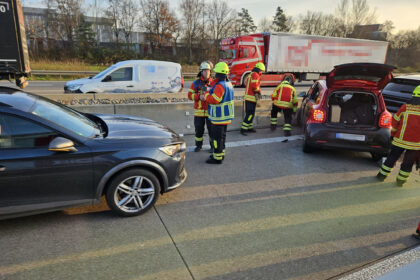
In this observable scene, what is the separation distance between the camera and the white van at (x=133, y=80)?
951 centimetres

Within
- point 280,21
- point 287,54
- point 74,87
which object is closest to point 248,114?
point 74,87

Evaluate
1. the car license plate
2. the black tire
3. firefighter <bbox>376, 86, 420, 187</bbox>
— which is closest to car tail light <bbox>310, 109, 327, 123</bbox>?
the car license plate

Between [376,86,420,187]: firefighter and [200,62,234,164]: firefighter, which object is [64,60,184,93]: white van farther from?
[376,86,420,187]: firefighter

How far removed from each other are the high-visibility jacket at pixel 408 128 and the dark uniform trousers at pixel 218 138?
292 centimetres

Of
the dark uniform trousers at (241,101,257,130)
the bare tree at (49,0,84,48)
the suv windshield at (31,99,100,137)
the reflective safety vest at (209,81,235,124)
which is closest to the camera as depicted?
the suv windshield at (31,99,100,137)

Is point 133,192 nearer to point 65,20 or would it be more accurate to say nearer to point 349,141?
point 349,141

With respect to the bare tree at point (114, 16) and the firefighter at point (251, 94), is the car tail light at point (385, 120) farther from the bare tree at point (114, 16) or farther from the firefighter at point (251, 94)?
the bare tree at point (114, 16)

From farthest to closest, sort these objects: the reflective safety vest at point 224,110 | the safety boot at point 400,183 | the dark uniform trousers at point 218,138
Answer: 1. the dark uniform trousers at point 218,138
2. the reflective safety vest at point 224,110
3. the safety boot at point 400,183

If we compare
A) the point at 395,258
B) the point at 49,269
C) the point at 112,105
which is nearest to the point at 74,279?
the point at 49,269

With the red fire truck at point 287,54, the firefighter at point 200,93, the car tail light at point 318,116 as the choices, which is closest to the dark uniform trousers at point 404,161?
the car tail light at point 318,116

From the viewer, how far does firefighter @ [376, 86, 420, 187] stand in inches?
Result: 170

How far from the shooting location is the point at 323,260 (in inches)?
110

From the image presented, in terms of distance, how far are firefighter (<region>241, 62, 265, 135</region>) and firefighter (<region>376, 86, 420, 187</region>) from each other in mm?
3279

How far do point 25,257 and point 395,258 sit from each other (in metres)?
3.77
